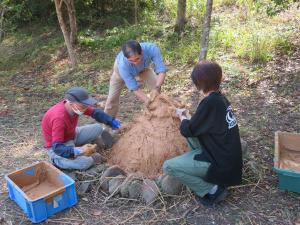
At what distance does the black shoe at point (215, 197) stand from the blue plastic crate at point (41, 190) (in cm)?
121

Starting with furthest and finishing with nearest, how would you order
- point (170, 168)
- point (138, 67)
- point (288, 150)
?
point (138, 67), point (288, 150), point (170, 168)

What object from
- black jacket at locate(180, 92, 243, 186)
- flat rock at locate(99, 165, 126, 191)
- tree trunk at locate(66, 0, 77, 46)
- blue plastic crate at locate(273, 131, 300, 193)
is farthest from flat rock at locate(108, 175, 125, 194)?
tree trunk at locate(66, 0, 77, 46)

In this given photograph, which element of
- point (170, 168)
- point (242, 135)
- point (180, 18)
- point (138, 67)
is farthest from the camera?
point (180, 18)

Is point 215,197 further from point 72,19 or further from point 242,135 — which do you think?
point 72,19

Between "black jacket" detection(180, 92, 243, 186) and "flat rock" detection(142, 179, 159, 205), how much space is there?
1.71 feet

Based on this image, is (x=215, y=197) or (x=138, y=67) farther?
(x=138, y=67)

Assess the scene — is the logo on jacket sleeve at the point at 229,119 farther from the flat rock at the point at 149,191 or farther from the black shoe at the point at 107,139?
the black shoe at the point at 107,139

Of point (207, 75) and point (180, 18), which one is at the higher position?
point (207, 75)

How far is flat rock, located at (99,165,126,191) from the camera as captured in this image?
12.7ft

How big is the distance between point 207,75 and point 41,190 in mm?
2074

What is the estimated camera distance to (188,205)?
11.8 ft

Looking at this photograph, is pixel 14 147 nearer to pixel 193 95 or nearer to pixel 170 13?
pixel 193 95

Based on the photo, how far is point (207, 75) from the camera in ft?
10.6

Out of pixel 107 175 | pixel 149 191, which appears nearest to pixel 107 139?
pixel 107 175
